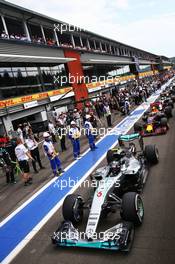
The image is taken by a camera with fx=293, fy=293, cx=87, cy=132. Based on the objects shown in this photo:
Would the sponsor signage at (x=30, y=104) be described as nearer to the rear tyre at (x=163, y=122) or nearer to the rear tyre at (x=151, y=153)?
the rear tyre at (x=163, y=122)

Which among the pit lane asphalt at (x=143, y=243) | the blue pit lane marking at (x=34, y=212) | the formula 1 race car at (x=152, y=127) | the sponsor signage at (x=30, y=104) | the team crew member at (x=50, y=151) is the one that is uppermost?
the sponsor signage at (x=30, y=104)

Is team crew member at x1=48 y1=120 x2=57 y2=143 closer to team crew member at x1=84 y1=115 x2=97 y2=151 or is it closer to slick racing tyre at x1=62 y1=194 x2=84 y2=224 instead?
team crew member at x1=84 y1=115 x2=97 y2=151

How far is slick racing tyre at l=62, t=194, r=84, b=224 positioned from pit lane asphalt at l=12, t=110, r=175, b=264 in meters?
0.26

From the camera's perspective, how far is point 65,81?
29094 millimetres

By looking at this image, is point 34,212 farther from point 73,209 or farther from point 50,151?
point 50,151

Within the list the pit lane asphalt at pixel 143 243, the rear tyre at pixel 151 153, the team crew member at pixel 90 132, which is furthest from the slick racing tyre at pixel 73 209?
the team crew member at pixel 90 132

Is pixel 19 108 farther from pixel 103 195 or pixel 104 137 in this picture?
pixel 103 195

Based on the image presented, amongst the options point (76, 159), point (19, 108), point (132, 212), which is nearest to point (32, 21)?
point (19, 108)

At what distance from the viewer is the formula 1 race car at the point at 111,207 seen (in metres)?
5.21

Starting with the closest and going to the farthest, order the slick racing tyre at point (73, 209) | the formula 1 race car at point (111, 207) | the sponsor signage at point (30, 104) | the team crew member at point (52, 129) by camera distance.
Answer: the formula 1 race car at point (111, 207)
the slick racing tyre at point (73, 209)
the team crew member at point (52, 129)
the sponsor signage at point (30, 104)

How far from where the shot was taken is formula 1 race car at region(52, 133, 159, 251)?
521 cm

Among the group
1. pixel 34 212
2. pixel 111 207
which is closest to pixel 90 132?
pixel 34 212

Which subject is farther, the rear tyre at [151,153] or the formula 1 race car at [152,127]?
the formula 1 race car at [152,127]

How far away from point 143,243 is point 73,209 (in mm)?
1632
